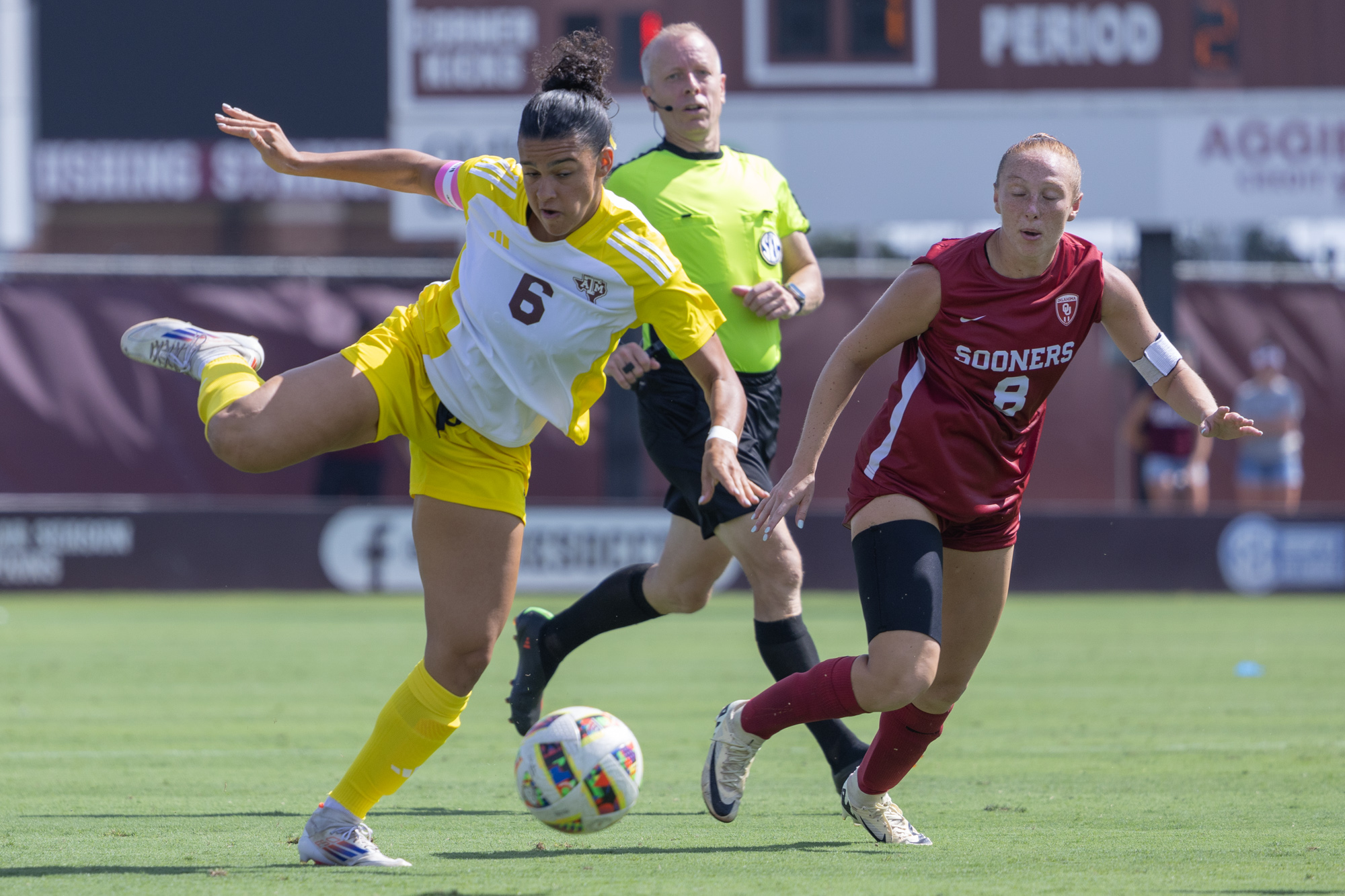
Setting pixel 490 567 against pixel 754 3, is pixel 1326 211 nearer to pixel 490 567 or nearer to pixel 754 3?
pixel 754 3

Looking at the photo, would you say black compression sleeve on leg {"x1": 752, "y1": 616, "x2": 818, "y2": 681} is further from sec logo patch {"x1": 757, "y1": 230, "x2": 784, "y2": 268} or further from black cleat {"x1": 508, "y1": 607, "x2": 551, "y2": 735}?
sec logo patch {"x1": 757, "y1": 230, "x2": 784, "y2": 268}

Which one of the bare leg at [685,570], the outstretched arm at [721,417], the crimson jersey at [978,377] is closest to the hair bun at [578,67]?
the outstretched arm at [721,417]

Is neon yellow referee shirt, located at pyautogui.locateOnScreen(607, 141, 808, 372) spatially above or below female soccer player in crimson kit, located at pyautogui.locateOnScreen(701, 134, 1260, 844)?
above

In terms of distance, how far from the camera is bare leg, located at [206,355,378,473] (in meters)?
4.11

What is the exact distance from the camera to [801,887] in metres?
3.88

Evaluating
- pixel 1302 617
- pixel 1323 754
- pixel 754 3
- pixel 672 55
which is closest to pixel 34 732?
pixel 672 55

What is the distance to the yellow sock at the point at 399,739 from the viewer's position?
430 centimetres

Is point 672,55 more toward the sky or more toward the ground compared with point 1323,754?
more toward the sky

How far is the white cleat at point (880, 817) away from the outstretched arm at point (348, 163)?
7.32 feet

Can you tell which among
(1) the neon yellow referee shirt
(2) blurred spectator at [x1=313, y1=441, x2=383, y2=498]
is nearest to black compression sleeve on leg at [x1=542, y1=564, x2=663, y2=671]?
(1) the neon yellow referee shirt

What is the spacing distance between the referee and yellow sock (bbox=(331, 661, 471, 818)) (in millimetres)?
1412

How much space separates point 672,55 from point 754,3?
12227 millimetres

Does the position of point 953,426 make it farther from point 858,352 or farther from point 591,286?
point 591,286

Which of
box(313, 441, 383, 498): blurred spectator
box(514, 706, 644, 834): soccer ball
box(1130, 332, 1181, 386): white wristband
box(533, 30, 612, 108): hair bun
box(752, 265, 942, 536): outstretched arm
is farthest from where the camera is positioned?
box(313, 441, 383, 498): blurred spectator
